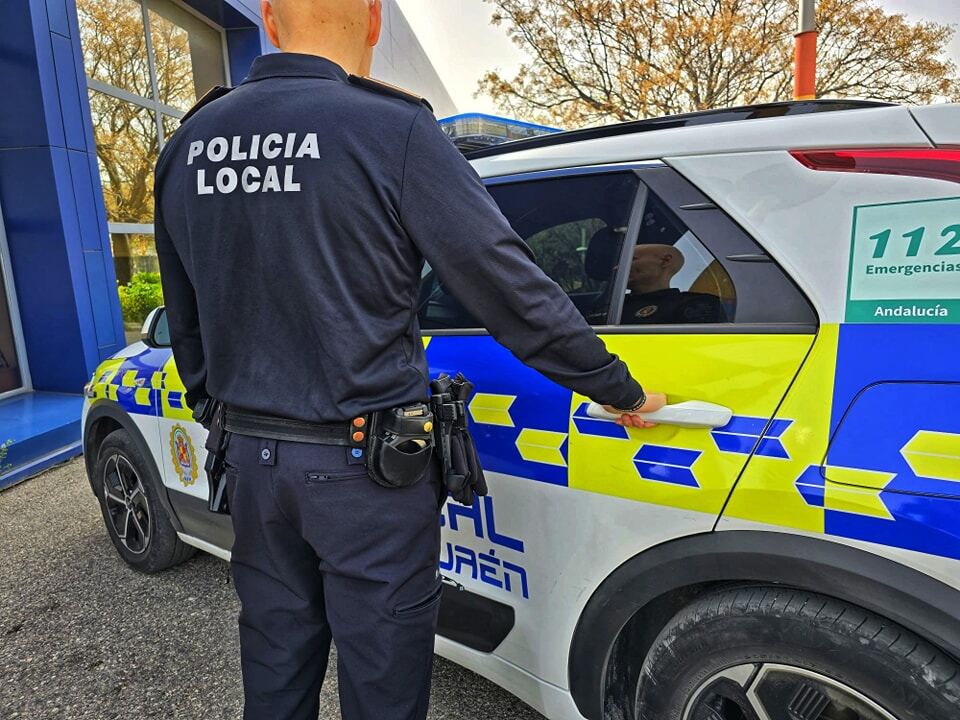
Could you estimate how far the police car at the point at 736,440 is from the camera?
1.14 m

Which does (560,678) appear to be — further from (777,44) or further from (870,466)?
(777,44)

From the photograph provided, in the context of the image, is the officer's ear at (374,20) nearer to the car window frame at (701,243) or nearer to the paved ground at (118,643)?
the car window frame at (701,243)

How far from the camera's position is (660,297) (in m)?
1.50

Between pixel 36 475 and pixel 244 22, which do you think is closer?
pixel 36 475

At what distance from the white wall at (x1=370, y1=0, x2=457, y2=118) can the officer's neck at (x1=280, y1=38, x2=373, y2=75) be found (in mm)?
10263

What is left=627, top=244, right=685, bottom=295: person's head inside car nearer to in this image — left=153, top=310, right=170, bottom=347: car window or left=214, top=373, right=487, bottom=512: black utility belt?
left=214, top=373, right=487, bottom=512: black utility belt

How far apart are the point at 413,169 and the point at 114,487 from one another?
8.21ft

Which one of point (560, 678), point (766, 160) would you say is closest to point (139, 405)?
point (560, 678)

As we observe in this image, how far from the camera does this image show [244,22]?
8.61 metres

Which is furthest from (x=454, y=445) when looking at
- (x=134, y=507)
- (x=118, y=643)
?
(x=134, y=507)

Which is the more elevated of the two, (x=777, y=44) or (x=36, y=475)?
(x=777, y=44)

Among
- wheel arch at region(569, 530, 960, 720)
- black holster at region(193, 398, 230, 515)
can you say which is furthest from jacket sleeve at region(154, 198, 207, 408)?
wheel arch at region(569, 530, 960, 720)

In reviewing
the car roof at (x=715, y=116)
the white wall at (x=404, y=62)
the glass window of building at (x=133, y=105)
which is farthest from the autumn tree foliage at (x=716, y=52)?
the car roof at (x=715, y=116)

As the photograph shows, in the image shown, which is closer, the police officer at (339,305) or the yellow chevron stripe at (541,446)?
the police officer at (339,305)
